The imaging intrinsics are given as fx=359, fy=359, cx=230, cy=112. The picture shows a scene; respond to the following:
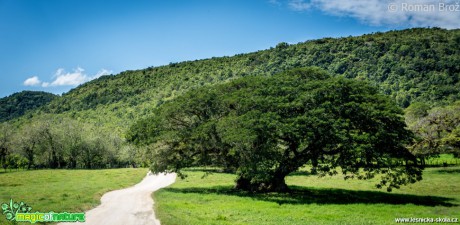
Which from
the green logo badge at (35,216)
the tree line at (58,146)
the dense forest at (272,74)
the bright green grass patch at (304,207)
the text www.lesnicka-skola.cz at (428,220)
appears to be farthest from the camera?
the dense forest at (272,74)

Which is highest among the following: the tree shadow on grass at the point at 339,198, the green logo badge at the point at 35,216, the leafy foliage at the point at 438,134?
the leafy foliage at the point at 438,134

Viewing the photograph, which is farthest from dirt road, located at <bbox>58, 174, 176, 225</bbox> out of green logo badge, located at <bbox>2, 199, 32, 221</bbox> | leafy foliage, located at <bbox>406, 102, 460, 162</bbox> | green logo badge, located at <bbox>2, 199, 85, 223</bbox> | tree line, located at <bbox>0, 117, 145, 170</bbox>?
tree line, located at <bbox>0, 117, 145, 170</bbox>

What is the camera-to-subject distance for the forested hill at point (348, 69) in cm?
12494

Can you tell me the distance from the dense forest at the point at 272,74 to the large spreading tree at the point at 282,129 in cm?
593

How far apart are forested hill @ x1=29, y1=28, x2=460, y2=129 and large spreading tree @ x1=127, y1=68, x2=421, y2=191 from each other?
→ 300 feet

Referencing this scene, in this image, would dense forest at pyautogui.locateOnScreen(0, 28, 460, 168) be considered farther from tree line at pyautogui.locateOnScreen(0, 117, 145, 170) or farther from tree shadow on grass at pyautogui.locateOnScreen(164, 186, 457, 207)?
tree shadow on grass at pyautogui.locateOnScreen(164, 186, 457, 207)

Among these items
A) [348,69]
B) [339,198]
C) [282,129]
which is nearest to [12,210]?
[282,129]

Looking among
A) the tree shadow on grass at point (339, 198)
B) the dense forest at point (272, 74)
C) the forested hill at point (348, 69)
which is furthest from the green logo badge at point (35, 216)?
the forested hill at point (348, 69)

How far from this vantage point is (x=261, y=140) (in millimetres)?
31516

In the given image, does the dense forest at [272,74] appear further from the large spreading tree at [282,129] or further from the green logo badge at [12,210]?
the green logo badge at [12,210]

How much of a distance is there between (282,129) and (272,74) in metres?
122

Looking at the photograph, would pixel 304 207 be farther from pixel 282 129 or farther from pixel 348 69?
pixel 348 69

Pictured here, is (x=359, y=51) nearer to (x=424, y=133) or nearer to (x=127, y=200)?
(x=424, y=133)

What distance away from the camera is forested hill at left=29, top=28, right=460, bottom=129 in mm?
124938
